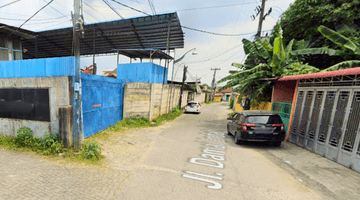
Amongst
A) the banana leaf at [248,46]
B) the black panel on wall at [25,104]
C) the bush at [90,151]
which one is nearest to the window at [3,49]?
the black panel on wall at [25,104]

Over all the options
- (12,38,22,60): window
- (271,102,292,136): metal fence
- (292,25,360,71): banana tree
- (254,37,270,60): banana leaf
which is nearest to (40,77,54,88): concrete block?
(12,38,22,60): window

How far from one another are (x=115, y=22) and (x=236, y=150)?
513 inches

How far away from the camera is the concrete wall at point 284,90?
29.4 feet

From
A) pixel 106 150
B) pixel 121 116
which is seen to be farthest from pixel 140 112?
pixel 106 150

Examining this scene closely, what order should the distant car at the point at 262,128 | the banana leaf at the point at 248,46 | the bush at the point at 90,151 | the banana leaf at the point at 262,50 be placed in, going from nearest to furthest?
the bush at the point at 90,151 → the distant car at the point at 262,128 → the banana leaf at the point at 262,50 → the banana leaf at the point at 248,46

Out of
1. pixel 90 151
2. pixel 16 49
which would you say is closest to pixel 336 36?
pixel 90 151

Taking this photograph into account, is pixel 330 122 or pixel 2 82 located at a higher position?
pixel 2 82

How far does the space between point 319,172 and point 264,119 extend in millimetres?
2244

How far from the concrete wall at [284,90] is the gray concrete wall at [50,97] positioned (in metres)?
10.9

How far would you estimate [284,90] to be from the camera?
9.31 metres

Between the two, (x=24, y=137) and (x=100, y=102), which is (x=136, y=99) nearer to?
(x=100, y=102)

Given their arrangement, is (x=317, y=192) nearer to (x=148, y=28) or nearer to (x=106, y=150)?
(x=106, y=150)

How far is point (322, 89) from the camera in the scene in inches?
234

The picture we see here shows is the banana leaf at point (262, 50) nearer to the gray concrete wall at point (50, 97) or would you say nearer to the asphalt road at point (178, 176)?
the asphalt road at point (178, 176)
